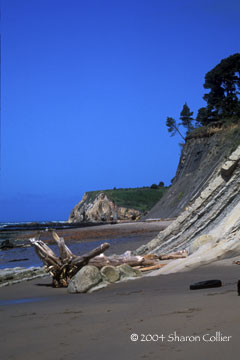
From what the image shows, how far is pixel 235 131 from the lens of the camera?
1754 inches

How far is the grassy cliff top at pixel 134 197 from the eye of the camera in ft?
288

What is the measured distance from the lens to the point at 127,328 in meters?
4.13

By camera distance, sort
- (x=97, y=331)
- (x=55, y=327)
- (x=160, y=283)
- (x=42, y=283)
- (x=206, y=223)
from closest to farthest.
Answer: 1. (x=97, y=331)
2. (x=55, y=327)
3. (x=160, y=283)
4. (x=42, y=283)
5. (x=206, y=223)

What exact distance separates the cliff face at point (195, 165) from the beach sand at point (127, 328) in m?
36.3

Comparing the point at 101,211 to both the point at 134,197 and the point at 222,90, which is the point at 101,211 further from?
the point at 222,90

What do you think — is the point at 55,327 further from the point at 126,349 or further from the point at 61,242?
the point at 61,242

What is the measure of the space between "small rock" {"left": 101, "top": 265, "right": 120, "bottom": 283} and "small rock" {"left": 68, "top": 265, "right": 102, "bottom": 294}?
14.8 inches

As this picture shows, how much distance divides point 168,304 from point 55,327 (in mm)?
1415

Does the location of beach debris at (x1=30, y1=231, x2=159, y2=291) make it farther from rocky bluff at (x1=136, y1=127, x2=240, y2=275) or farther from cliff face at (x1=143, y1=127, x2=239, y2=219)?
cliff face at (x1=143, y1=127, x2=239, y2=219)

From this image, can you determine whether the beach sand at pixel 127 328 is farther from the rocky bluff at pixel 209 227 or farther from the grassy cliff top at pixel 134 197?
the grassy cliff top at pixel 134 197

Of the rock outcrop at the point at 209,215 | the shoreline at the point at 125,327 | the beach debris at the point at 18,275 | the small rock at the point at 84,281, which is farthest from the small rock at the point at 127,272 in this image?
the shoreline at the point at 125,327

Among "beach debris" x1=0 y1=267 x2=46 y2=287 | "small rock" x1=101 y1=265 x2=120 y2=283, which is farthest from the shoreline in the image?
"beach debris" x1=0 y1=267 x2=46 y2=287

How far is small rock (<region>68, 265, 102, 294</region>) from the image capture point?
27.7 feet

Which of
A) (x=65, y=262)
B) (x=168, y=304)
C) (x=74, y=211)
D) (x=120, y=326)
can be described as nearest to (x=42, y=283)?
(x=65, y=262)
